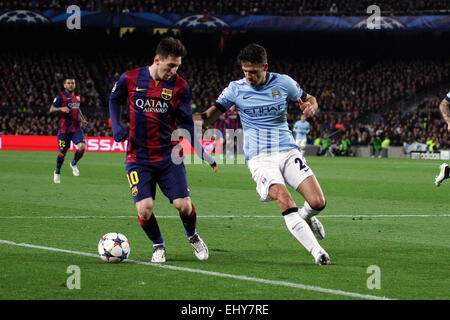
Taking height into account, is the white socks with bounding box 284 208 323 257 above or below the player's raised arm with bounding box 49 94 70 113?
below

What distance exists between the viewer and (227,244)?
9.02 metres

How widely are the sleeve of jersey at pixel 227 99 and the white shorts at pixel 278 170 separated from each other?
2.11ft

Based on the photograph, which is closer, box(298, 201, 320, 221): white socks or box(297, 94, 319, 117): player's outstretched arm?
box(297, 94, 319, 117): player's outstretched arm

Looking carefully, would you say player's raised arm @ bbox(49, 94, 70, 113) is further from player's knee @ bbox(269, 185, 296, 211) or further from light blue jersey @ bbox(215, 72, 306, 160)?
player's knee @ bbox(269, 185, 296, 211)

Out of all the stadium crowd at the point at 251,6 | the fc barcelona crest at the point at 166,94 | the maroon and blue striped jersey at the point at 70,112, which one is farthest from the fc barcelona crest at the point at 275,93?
the stadium crowd at the point at 251,6

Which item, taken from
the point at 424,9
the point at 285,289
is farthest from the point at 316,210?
the point at 424,9

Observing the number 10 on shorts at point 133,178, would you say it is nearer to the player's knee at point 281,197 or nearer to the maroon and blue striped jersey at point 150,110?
the maroon and blue striped jersey at point 150,110

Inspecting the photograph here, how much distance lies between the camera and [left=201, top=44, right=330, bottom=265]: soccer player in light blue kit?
26.0ft

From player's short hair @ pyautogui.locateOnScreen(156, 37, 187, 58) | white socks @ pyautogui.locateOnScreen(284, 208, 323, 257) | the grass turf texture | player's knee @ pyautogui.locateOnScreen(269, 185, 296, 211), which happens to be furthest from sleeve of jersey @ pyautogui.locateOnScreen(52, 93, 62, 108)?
white socks @ pyautogui.locateOnScreen(284, 208, 323, 257)

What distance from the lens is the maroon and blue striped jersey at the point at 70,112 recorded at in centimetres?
1894

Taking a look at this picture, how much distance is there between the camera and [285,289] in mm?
6152

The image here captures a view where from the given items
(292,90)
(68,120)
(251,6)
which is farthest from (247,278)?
(251,6)

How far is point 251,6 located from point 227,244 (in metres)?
41.7
